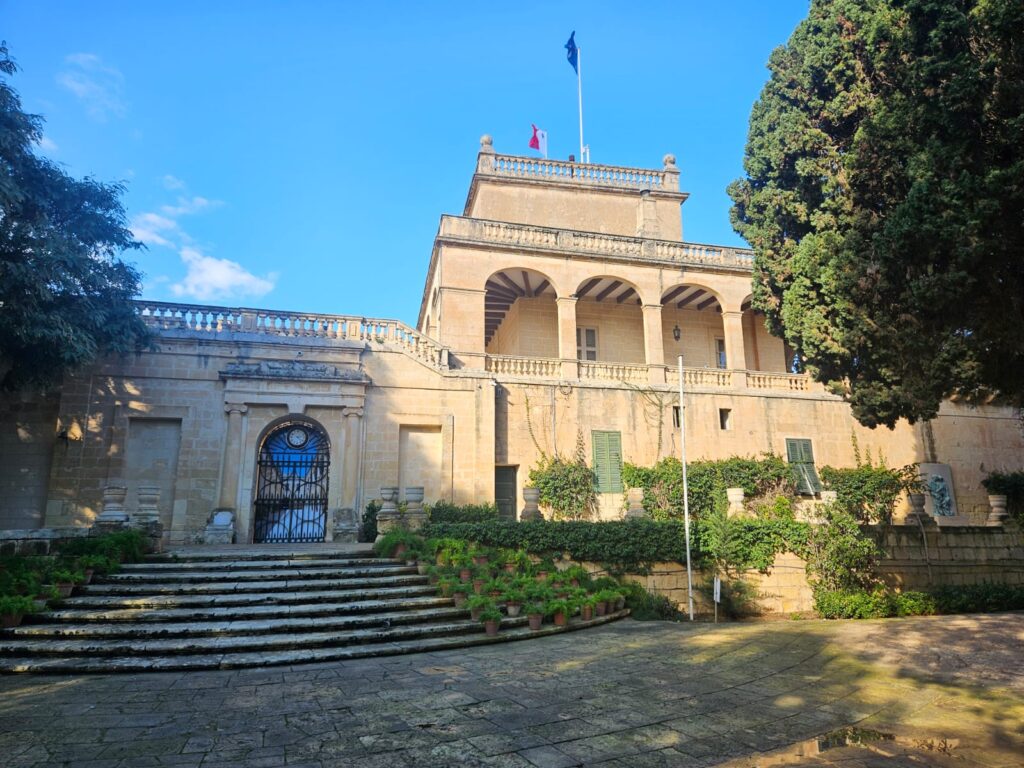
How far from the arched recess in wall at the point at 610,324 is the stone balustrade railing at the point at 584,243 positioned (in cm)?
154

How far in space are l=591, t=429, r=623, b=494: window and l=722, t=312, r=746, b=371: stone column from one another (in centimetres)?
519

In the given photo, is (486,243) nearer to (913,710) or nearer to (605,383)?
(605,383)

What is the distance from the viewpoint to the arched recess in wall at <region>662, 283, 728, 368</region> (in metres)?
23.2

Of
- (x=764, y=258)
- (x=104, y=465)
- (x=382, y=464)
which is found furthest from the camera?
(x=382, y=464)

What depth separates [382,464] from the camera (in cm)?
1669

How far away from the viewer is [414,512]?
1359 centimetres

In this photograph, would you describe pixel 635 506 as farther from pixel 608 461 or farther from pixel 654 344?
pixel 654 344

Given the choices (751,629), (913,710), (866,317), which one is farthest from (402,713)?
(866,317)

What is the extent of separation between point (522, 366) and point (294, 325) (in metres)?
6.84

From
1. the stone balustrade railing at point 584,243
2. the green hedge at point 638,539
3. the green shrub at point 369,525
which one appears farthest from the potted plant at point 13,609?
the stone balustrade railing at point 584,243

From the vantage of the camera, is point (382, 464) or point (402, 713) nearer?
point (402, 713)

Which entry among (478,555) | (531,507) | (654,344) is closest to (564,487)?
(531,507)

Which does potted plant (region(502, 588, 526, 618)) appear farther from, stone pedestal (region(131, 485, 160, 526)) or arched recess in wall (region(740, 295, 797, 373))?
arched recess in wall (region(740, 295, 797, 373))

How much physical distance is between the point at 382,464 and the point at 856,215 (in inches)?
488
